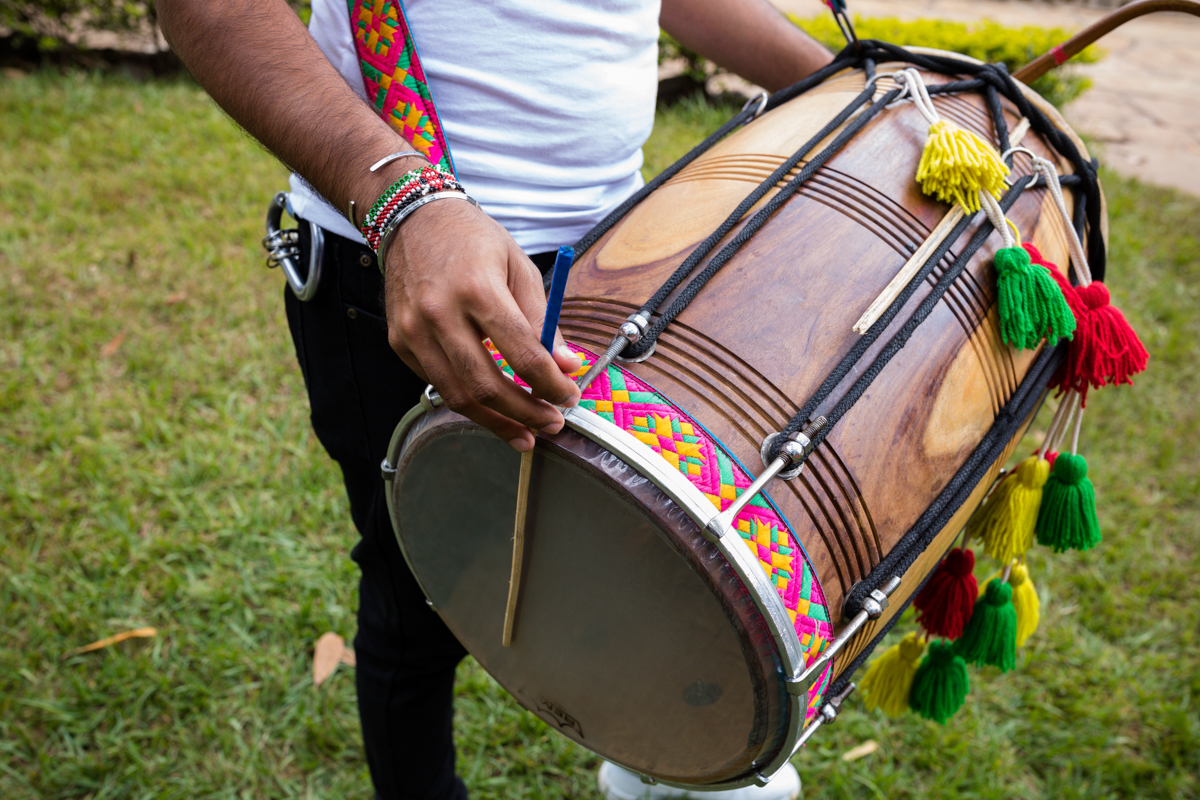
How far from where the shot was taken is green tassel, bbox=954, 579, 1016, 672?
1.27 meters

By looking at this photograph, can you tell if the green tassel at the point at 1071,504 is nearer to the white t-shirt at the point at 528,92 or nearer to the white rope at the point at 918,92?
the white rope at the point at 918,92

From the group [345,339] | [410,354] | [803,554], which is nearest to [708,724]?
[803,554]

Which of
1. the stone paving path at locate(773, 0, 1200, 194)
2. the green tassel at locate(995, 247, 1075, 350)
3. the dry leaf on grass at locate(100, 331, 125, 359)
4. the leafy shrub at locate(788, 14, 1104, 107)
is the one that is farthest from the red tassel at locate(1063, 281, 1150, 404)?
the stone paving path at locate(773, 0, 1200, 194)

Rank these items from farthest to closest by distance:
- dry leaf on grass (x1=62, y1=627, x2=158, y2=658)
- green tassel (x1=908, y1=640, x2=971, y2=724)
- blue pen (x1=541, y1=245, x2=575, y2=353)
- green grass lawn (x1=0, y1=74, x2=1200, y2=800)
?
dry leaf on grass (x1=62, y1=627, x2=158, y2=658) → green grass lawn (x1=0, y1=74, x2=1200, y2=800) → green tassel (x1=908, y1=640, x2=971, y2=724) → blue pen (x1=541, y1=245, x2=575, y2=353)

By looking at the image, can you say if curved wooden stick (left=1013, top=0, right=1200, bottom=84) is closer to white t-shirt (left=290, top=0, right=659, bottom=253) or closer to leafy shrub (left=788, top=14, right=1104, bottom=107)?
white t-shirt (left=290, top=0, right=659, bottom=253)

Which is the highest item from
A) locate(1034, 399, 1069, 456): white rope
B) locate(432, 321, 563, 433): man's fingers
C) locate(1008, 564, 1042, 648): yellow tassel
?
locate(432, 321, 563, 433): man's fingers

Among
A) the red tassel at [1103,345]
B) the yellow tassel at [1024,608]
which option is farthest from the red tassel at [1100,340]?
the yellow tassel at [1024,608]

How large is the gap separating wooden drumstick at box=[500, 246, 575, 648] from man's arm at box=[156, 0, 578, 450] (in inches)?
0.7

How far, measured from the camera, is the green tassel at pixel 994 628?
1272 millimetres

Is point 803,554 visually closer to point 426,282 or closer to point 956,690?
point 426,282

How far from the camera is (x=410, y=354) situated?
763 millimetres

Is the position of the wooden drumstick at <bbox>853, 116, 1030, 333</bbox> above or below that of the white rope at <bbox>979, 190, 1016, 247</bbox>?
below

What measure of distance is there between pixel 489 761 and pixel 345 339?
42.9 inches

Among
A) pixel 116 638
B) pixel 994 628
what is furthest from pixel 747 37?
pixel 116 638
